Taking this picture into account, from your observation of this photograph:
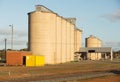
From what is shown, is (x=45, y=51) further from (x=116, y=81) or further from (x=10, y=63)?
(x=116, y=81)

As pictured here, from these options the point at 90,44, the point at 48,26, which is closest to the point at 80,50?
the point at 90,44

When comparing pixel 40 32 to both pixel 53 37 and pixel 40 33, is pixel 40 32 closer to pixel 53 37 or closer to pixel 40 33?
pixel 40 33

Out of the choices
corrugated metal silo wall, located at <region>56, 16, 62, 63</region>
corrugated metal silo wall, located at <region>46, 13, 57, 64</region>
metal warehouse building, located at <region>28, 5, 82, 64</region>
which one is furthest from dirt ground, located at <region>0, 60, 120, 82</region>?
corrugated metal silo wall, located at <region>56, 16, 62, 63</region>

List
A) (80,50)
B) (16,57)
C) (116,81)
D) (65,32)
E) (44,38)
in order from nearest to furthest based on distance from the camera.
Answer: (116,81), (16,57), (44,38), (65,32), (80,50)

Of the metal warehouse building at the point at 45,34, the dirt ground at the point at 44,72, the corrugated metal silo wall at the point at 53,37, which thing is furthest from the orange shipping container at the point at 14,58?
the dirt ground at the point at 44,72

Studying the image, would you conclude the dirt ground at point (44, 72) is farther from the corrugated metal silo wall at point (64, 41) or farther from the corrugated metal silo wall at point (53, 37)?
the corrugated metal silo wall at point (64, 41)

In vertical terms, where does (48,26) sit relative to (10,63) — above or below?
above

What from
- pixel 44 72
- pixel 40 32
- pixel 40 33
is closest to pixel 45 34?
pixel 40 33

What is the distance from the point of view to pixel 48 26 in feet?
317

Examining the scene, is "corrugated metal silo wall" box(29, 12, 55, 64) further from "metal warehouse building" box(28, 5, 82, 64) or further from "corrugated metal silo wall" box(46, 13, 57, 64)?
"corrugated metal silo wall" box(46, 13, 57, 64)

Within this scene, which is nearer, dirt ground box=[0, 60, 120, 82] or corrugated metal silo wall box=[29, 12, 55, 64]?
dirt ground box=[0, 60, 120, 82]

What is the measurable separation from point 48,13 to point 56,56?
13.6 metres

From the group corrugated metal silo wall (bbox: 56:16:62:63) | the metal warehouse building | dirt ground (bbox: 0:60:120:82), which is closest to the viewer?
dirt ground (bbox: 0:60:120:82)

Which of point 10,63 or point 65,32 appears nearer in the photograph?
point 10,63
